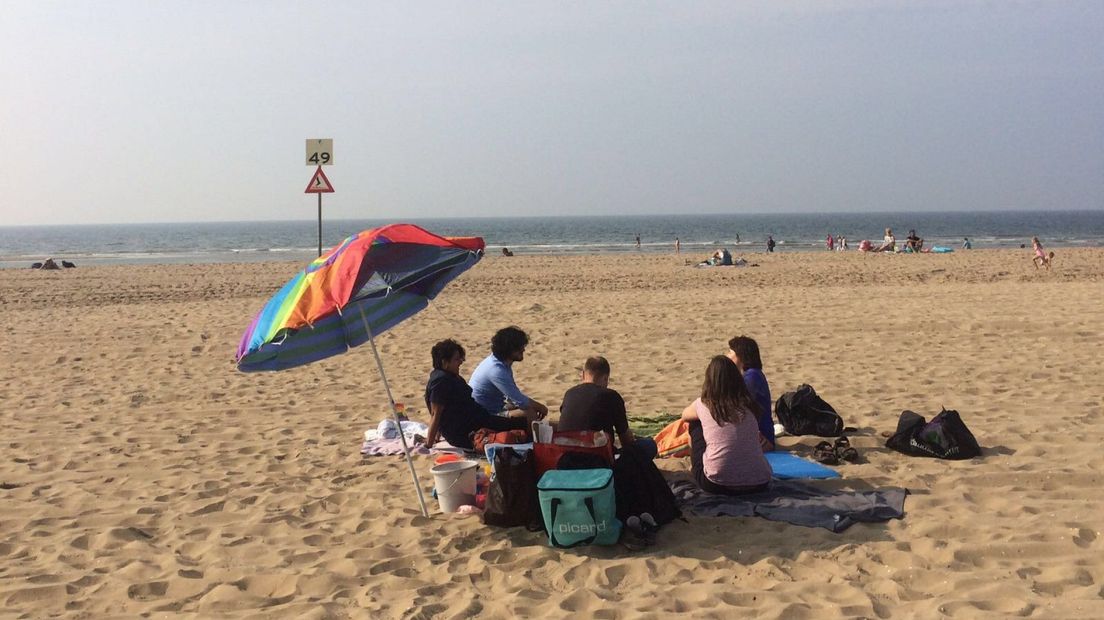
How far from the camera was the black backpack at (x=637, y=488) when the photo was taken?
4.72 meters

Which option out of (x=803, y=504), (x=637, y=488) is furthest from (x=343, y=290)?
(x=803, y=504)

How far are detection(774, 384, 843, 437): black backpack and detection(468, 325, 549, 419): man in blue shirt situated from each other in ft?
A: 6.30

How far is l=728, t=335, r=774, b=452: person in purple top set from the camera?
5.95 meters

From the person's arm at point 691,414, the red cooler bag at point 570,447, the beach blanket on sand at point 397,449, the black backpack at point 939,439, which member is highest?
the person's arm at point 691,414

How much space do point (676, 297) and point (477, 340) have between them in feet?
18.0

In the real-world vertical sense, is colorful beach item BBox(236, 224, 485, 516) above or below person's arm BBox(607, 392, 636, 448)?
above

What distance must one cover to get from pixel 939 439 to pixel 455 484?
3306 mm

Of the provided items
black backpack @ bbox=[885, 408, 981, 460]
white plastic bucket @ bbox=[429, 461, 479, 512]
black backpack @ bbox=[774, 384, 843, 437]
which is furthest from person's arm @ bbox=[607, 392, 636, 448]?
black backpack @ bbox=[885, 408, 981, 460]

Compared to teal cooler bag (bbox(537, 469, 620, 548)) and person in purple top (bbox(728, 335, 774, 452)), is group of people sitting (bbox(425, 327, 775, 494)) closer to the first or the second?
person in purple top (bbox(728, 335, 774, 452))

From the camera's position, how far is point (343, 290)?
15.0ft

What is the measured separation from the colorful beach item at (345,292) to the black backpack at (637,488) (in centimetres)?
121

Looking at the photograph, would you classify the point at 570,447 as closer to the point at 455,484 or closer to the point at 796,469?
the point at 455,484

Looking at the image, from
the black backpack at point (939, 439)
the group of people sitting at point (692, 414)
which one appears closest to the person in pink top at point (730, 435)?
the group of people sitting at point (692, 414)

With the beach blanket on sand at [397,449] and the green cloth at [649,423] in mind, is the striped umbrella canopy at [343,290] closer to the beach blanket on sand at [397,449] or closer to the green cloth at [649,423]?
the beach blanket on sand at [397,449]
